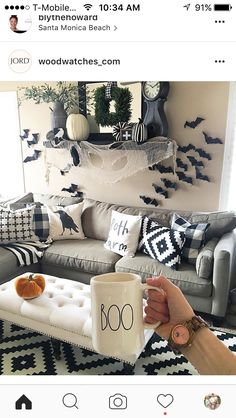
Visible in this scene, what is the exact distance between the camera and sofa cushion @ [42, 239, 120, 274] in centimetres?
190

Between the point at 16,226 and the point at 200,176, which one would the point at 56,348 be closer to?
the point at 16,226

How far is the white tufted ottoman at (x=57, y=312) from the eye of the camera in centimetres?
125

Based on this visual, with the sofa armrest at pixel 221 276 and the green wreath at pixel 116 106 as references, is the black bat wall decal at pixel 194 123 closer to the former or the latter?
the green wreath at pixel 116 106

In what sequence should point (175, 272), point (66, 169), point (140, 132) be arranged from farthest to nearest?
point (66, 169)
point (140, 132)
point (175, 272)

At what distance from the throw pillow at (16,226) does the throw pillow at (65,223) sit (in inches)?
5.6

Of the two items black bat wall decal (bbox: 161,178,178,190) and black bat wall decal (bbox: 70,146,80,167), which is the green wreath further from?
black bat wall decal (bbox: 161,178,178,190)

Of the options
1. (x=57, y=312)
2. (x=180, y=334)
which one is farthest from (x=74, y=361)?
(x=180, y=334)

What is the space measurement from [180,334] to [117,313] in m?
0.16

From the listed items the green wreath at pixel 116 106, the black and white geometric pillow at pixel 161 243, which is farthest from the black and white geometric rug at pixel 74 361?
the green wreath at pixel 116 106
